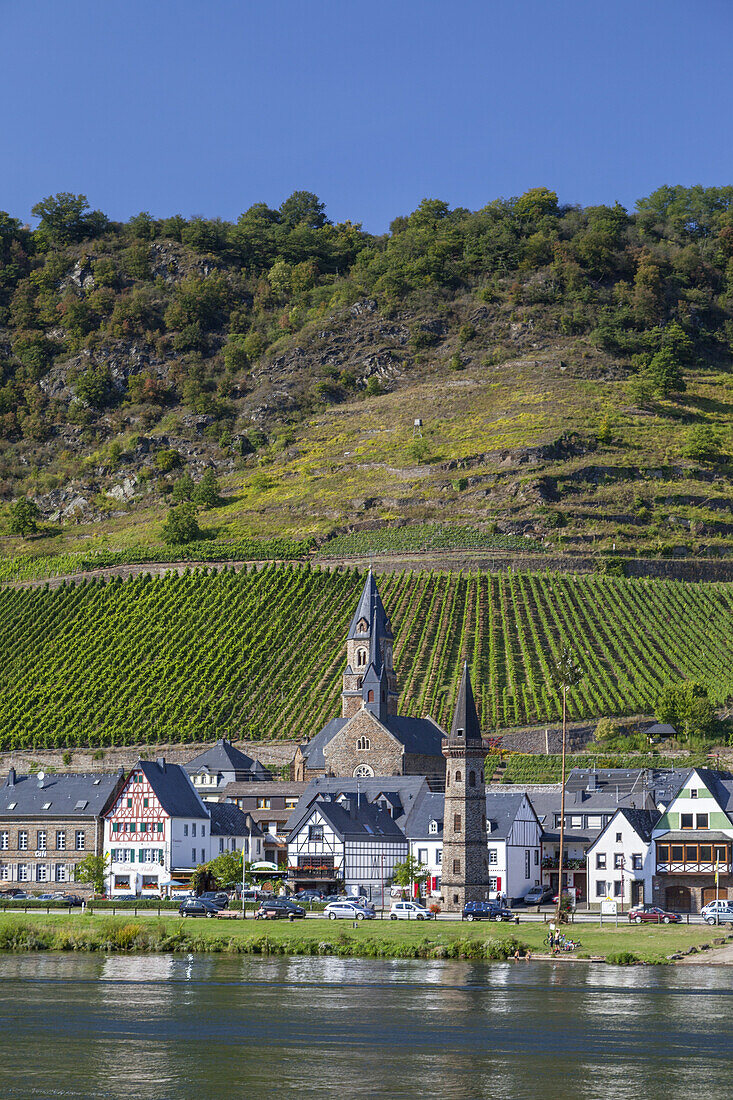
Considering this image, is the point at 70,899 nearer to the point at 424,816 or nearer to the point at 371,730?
the point at 424,816

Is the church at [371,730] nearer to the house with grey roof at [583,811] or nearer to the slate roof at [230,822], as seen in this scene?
the slate roof at [230,822]

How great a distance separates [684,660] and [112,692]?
3928cm

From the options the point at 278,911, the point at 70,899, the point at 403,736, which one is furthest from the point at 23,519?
the point at 278,911

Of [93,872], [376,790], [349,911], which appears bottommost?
[349,911]

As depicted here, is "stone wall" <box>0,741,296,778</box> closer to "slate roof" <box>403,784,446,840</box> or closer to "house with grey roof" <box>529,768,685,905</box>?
"slate roof" <box>403,784,446,840</box>

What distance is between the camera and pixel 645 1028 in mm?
36438

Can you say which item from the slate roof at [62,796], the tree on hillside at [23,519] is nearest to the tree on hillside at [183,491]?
the tree on hillside at [23,519]

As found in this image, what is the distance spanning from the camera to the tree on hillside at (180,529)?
447 ft

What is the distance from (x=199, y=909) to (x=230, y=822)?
67.0 ft

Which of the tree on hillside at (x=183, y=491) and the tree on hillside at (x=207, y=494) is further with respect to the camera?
the tree on hillside at (x=183, y=491)

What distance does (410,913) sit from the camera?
62.5 m

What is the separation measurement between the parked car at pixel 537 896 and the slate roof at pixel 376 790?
7.46m

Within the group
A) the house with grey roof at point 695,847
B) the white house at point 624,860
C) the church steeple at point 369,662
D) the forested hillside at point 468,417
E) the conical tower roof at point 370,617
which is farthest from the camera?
the forested hillside at point 468,417

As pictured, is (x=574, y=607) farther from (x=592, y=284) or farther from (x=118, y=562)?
(x=592, y=284)
